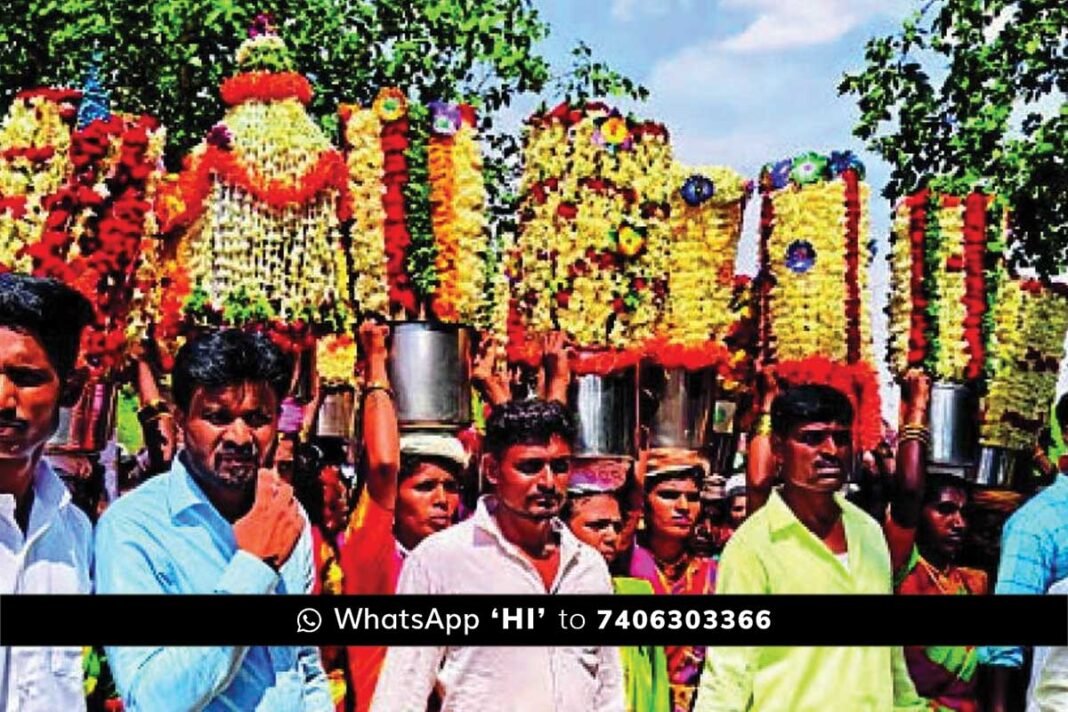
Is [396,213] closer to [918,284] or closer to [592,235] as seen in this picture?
[592,235]

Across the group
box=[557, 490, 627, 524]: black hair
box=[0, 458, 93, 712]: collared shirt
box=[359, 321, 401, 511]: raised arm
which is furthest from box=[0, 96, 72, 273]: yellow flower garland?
box=[557, 490, 627, 524]: black hair

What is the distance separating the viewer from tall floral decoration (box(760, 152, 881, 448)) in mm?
5883

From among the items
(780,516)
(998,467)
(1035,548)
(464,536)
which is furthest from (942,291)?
(464,536)

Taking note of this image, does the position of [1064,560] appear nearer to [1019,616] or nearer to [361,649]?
[1019,616]

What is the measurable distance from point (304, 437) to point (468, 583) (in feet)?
3.87

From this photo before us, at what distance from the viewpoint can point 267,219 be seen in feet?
17.8

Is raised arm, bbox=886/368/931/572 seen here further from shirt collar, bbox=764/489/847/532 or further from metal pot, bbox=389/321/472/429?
metal pot, bbox=389/321/472/429

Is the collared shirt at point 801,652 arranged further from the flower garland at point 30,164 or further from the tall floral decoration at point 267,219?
the flower garland at point 30,164

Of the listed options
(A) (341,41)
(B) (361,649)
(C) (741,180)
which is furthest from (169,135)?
(B) (361,649)

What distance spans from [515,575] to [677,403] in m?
1.41

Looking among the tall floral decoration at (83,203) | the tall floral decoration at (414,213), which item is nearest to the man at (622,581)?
the tall floral decoration at (414,213)

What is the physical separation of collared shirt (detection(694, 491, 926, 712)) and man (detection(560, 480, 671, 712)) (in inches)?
13.8

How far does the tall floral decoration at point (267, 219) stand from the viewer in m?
5.37

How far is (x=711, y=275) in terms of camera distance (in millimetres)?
5930
